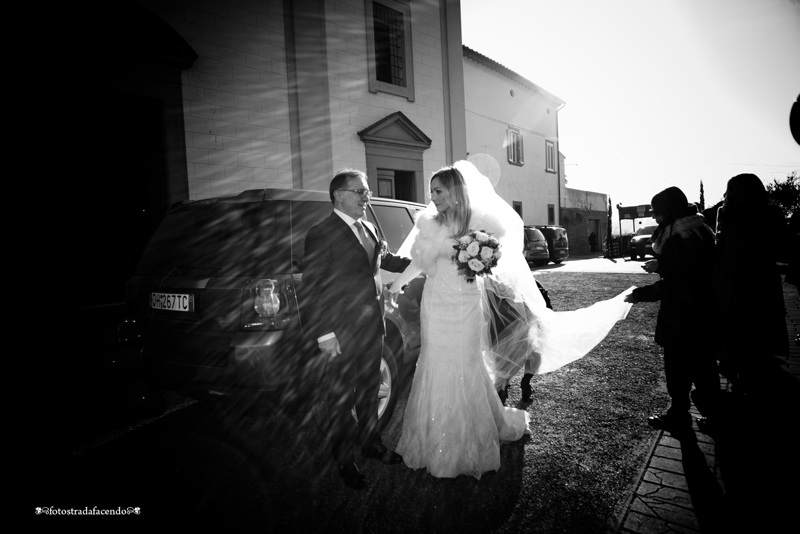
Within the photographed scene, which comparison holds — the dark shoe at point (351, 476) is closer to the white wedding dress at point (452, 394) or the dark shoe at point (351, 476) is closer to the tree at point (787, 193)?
the white wedding dress at point (452, 394)

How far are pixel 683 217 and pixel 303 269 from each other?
295 centimetres

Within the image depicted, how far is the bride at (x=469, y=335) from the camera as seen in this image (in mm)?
2797

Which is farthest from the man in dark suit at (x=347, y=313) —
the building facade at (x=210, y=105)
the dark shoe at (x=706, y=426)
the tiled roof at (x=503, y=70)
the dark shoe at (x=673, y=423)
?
the tiled roof at (x=503, y=70)

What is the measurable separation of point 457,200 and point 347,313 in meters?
1.17

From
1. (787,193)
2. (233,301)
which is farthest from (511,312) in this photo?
(787,193)

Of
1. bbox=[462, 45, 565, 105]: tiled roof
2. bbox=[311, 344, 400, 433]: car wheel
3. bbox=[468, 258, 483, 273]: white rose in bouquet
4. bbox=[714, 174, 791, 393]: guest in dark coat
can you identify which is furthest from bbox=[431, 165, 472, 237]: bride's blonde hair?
bbox=[462, 45, 565, 105]: tiled roof

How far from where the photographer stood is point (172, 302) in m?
2.92

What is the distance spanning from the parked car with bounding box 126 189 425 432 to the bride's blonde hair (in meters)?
0.93

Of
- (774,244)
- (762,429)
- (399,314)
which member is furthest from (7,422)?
(774,244)

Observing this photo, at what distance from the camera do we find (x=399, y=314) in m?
3.56

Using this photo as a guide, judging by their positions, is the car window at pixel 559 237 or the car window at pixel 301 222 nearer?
the car window at pixel 301 222

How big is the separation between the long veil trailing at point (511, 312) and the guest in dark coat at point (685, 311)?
50 cm

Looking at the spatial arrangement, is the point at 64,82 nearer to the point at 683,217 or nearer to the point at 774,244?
the point at 683,217

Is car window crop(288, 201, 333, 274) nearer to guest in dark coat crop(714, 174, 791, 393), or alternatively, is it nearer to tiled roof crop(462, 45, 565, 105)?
guest in dark coat crop(714, 174, 791, 393)
